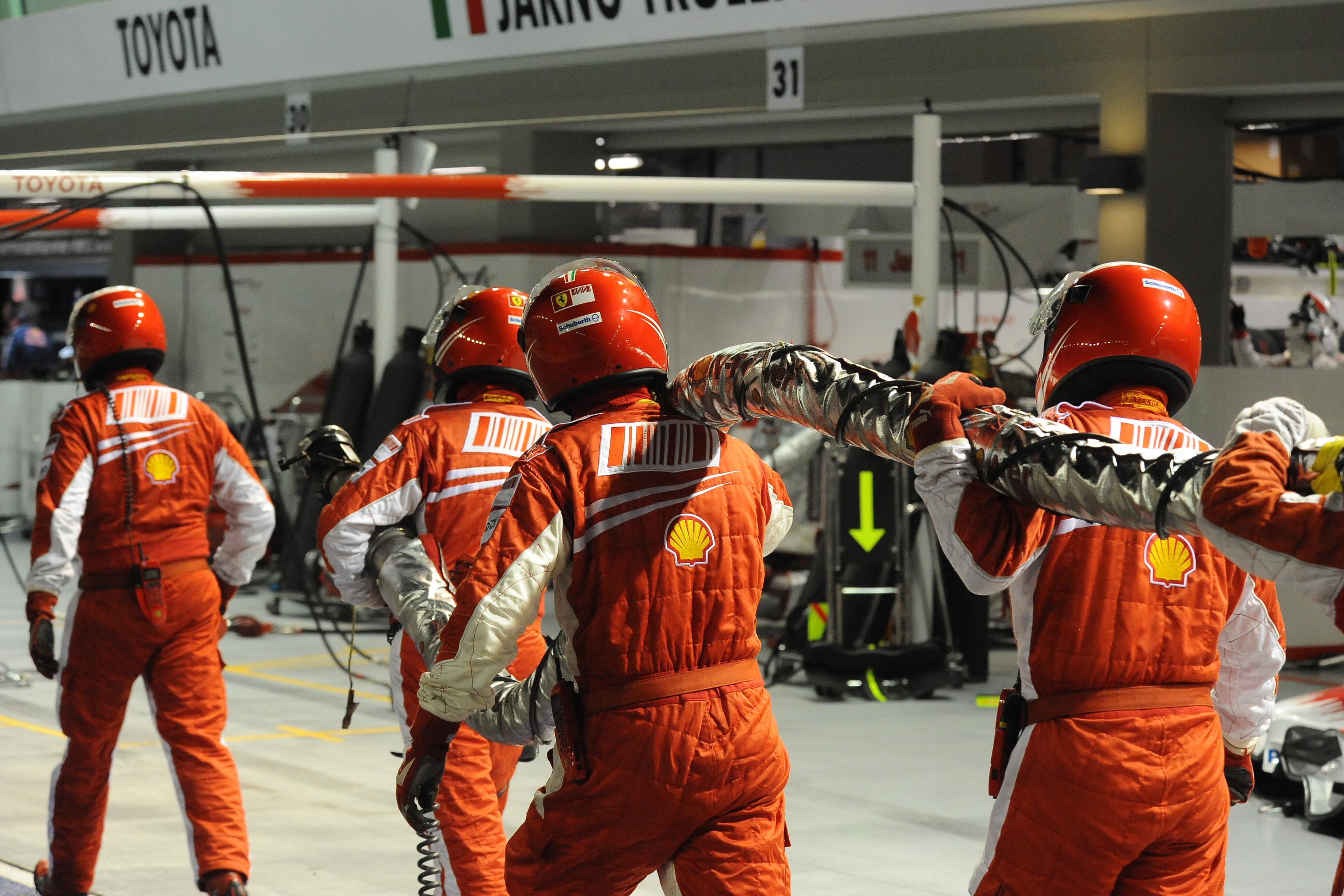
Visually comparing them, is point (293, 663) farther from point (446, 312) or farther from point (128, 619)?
point (446, 312)

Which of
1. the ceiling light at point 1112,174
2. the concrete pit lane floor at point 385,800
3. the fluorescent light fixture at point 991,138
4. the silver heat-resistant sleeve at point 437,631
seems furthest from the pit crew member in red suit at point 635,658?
the fluorescent light fixture at point 991,138

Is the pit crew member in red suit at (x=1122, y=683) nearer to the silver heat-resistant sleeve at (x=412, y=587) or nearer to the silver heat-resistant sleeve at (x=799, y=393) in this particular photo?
the silver heat-resistant sleeve at (x=799, y=393)

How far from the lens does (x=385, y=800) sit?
22.5 ft

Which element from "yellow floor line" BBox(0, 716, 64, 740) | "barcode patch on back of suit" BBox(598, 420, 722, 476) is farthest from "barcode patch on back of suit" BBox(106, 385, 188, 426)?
"yellow floor line" BBox(0, 716, 64, 740)

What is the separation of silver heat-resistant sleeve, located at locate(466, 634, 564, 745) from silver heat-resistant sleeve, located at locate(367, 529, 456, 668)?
0.33 meters

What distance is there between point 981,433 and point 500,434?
193 centimetres

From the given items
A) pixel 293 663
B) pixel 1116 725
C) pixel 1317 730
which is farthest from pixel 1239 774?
pixel 293 663

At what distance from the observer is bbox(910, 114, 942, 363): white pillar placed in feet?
27.1

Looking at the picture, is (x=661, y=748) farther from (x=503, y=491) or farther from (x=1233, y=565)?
(x=1233, y=565)

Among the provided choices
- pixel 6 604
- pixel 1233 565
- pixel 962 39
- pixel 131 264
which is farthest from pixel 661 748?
pixel 131 264

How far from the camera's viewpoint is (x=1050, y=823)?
3012 millimetres

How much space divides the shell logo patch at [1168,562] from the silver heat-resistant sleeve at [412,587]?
4.95 ft

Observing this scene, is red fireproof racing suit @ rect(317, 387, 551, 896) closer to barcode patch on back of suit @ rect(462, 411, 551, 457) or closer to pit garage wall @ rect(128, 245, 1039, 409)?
barcode patch on back of suit @ rect(462, 411, 551, 457)

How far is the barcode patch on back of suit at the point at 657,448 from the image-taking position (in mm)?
3096
